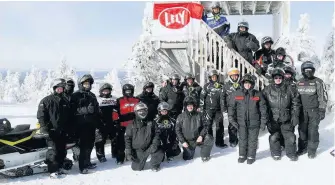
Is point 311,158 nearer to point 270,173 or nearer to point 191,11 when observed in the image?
point 270,173

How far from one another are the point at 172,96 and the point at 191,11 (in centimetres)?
389

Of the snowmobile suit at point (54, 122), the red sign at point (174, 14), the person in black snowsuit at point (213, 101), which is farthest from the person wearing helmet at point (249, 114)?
the red sign at point (174, 14)

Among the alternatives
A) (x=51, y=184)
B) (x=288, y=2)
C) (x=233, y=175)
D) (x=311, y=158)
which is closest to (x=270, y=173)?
(x=233, y=175)

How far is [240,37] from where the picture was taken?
30.0ft

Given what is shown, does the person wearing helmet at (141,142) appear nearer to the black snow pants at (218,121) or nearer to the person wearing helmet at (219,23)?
the black snow pants at (218,121)

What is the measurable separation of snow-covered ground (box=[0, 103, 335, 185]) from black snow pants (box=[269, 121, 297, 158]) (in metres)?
0.20

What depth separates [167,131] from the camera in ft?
23.5

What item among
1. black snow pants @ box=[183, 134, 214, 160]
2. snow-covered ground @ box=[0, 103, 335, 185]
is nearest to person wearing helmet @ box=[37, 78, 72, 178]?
snow-covered ground @ box=[0, 103, 335, 185]

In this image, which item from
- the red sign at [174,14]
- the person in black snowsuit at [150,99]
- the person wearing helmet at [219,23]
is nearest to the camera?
the person in black snowsuit at [150,99]

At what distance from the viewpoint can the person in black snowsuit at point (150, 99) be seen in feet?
24.9

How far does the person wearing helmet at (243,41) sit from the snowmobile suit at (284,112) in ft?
7.97

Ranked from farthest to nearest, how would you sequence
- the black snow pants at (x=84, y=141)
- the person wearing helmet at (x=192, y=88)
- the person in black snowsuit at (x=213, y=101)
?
the person wearing helmet at (x=192, y=88) < the person in black snowsuit at (x=213, y=101) < the black snow pants at (x=84, y=141)

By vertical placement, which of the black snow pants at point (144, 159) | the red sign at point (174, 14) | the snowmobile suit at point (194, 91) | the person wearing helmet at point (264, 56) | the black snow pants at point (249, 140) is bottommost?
the black snow pants at point (144, 159)

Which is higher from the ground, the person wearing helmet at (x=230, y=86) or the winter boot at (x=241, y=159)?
the person wearing helmet at (x=230, y=86)
